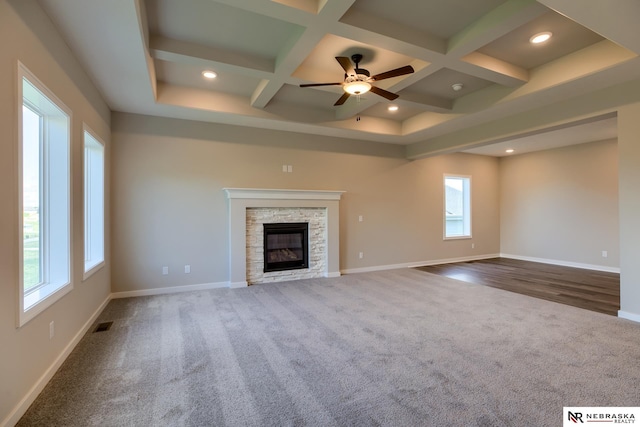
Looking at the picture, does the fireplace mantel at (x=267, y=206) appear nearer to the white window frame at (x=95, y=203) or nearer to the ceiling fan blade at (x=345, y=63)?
the white window frame at (x=95, y=203)

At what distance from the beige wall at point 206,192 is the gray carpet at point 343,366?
84 cm

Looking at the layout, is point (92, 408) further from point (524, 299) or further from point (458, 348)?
point (524, 299)

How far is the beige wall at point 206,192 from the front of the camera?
439cm

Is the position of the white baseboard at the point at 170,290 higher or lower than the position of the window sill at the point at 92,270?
lower

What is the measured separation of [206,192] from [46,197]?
7.78ft

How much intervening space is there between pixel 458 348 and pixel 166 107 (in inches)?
180

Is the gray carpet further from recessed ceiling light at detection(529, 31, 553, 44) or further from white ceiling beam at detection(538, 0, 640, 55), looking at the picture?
recessed ceiling light at detection(529, 31, 553, 44)

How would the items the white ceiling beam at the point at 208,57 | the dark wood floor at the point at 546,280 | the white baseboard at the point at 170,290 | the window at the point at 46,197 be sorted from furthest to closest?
1. the white baseboard at the point at 170,290
2. the dark wood floor at the point at 546,280
3. the white ceiling beam at the point at 208,57
4. the window at the point at 46,197

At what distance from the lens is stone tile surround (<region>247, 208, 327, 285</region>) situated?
5.09 metres

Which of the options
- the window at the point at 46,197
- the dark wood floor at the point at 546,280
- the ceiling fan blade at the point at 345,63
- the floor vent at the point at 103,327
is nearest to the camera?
the window at the point at 46,197

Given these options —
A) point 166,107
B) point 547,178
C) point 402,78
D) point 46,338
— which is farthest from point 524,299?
point 166,107

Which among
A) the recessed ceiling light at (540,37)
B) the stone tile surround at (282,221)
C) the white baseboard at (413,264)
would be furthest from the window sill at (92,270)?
the recessed ceiling light at (540,37)

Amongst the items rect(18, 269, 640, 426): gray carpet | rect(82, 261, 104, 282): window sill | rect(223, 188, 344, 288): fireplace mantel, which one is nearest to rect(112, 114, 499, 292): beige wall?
rect(223, 188, 344, 288): fireplace mantel

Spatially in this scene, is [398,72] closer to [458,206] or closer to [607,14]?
[607,14]
